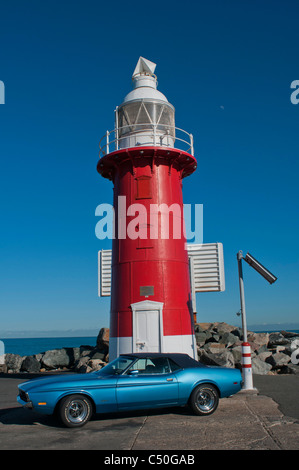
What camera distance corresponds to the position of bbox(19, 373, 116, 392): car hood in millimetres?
7703

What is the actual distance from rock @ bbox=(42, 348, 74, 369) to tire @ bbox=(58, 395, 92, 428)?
13105 millimetres

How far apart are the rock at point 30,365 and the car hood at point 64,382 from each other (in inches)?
493

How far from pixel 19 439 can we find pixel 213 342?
1440cm

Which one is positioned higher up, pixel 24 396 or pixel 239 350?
pixel 24 396

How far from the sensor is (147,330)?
1309 centimetres

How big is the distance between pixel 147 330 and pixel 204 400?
4.72 m

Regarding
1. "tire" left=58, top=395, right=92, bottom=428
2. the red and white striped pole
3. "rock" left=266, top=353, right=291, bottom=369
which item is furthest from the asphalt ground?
"rock" left=266, top=353, right=291, bottom=369

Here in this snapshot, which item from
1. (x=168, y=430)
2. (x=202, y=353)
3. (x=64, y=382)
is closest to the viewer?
(x=168, y=430)

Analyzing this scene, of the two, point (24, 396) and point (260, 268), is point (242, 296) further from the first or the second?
point (24, 396)

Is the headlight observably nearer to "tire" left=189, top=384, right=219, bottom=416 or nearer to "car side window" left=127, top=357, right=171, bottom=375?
"car side window" left=127, top=357, right=171, bottom=375

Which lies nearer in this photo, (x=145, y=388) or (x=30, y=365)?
(x=145, y=388)

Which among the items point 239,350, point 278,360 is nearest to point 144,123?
point 239,350

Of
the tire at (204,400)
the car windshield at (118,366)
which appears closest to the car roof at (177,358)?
the car windshield at (118,366)
